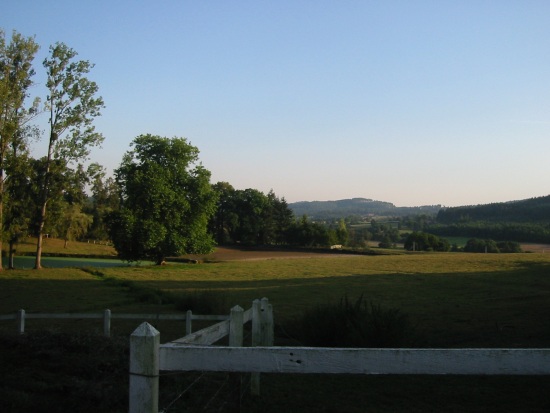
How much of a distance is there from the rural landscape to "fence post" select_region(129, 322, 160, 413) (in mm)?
934

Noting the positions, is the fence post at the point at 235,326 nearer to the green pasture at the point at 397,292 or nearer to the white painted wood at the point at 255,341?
the white painted wood at the point at 255,341

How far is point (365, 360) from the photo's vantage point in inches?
119

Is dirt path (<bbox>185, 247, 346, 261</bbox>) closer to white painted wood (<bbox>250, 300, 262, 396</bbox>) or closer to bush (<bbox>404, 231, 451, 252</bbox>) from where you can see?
bush (<bbox>404, 231, 451, 252</bbox>)

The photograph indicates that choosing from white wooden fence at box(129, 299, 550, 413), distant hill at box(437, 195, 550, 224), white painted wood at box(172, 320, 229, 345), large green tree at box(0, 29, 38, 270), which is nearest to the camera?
white wooden fence at box(129, 299, 550, 413)

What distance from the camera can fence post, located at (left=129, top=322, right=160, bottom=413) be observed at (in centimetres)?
289

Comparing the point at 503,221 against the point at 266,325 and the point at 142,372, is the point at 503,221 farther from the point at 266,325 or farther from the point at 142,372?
the point at 142,372

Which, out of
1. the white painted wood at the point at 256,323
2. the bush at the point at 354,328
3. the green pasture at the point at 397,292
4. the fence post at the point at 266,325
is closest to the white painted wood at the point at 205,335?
the white painted wood at the point at 256,323

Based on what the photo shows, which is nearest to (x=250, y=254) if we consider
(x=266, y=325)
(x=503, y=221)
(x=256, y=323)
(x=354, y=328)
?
(x=354, y=328)

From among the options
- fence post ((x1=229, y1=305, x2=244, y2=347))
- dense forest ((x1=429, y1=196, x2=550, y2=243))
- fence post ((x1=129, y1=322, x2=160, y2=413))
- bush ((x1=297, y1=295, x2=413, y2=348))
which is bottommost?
bush ((x1=297, y1=295, x2=413, y2=348))

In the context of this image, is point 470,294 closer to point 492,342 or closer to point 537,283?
point 537,283

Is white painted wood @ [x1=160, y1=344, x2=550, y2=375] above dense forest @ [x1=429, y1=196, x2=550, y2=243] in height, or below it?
below

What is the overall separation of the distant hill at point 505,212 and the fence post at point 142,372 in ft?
419

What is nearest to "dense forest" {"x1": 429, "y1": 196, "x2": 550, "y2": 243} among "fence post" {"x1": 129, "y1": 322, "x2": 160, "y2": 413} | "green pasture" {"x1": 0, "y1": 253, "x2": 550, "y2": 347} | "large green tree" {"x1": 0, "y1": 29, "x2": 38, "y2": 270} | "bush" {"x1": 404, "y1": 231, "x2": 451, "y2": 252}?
"bush" {"x1": 404, "y1": 231, "x2": 451, "y2": 252}

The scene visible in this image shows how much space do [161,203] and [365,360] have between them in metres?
51.9
